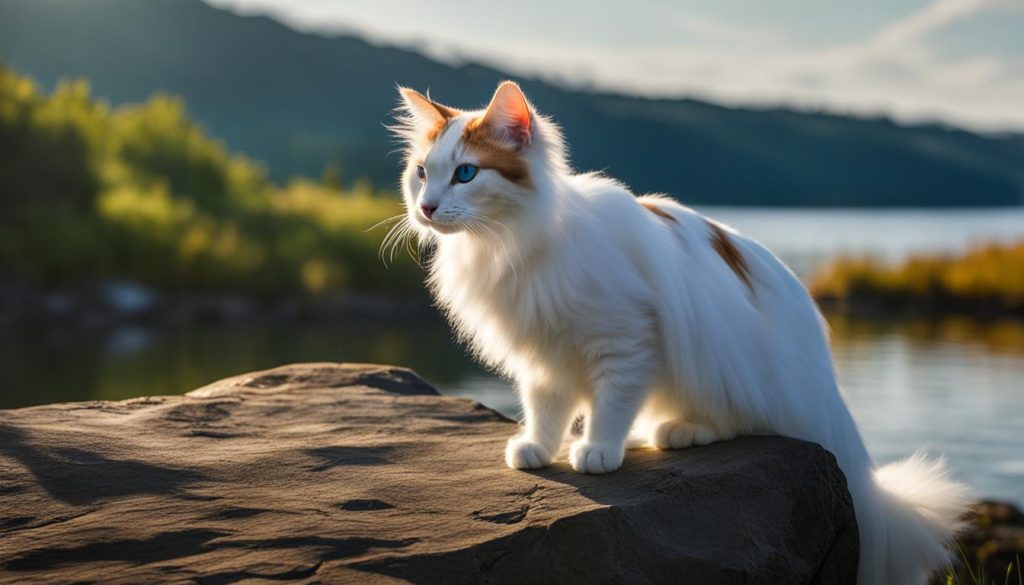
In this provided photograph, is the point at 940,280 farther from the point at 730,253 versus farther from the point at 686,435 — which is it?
the point at 686,435

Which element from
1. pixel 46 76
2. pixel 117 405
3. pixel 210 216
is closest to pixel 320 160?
pixel 46 76

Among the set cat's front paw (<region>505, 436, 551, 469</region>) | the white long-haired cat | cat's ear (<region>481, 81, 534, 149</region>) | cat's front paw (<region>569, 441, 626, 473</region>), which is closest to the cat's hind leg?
the white long-haired cat

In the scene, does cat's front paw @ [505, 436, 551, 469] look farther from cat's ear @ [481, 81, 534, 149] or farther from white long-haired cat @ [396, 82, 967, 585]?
cat's ear @ [481, 81, 534, 149]

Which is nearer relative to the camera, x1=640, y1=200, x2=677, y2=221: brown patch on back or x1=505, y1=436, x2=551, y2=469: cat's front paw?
x1=505, y1=436, x2=551, y2=469: cat's front paw

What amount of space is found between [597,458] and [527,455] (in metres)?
0.23

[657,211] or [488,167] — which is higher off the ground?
[488,167]

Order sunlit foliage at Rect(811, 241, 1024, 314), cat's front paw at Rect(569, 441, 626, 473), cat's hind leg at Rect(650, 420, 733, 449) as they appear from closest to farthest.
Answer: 1. cat's front paw at Rect(569, 441, 626, 473)
2. cat's hind leg at Rect(650, 420, 733, 449)
3. sunlit foliage at Rect(811, 241, 1024, 314)

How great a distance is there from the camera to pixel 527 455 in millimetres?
3117

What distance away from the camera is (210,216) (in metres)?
21.5

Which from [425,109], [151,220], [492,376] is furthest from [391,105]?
[425,109]

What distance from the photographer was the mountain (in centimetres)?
5966

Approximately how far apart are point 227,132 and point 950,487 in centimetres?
6130

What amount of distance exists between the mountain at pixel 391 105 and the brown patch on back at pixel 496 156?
51267mm

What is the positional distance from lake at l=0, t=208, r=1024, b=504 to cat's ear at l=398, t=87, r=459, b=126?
17.8 feet
